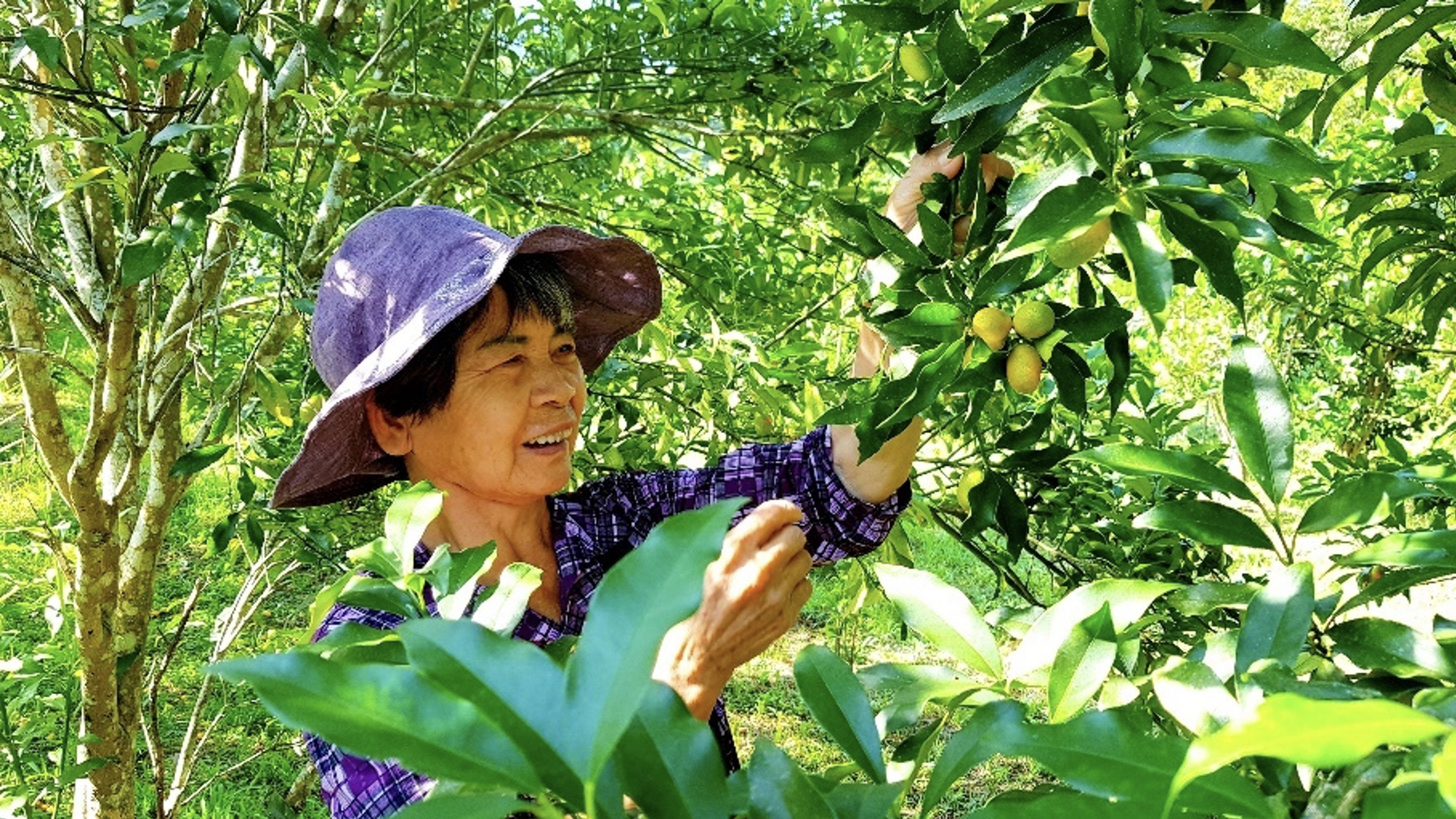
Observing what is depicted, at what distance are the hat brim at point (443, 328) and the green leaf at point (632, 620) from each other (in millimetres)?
810

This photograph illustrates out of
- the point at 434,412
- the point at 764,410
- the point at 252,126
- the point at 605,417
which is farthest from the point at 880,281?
the point at 605,417

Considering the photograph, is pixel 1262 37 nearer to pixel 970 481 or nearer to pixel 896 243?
pixel 896 243

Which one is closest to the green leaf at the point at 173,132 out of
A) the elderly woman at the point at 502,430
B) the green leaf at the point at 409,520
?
the elderly woman at the point at 502,430

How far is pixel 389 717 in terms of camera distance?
347mm

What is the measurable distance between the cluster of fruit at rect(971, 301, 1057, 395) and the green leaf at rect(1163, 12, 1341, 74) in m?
0.23

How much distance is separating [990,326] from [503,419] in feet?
2.17

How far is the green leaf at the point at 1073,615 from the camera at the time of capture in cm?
59

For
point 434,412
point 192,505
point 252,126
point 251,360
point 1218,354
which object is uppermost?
point 252,126

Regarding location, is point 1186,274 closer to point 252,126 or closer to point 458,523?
Result: point 458,523

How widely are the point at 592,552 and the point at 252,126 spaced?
0.89 m

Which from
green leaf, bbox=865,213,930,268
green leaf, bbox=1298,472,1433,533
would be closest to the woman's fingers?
green leaf, bbox=865,213,930,268

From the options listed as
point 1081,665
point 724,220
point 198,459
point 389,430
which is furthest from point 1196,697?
point 724,220

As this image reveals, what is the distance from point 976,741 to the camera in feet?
1.45

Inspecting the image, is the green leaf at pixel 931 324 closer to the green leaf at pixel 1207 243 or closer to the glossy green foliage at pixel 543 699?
the green leaf at pixel 1207 243
